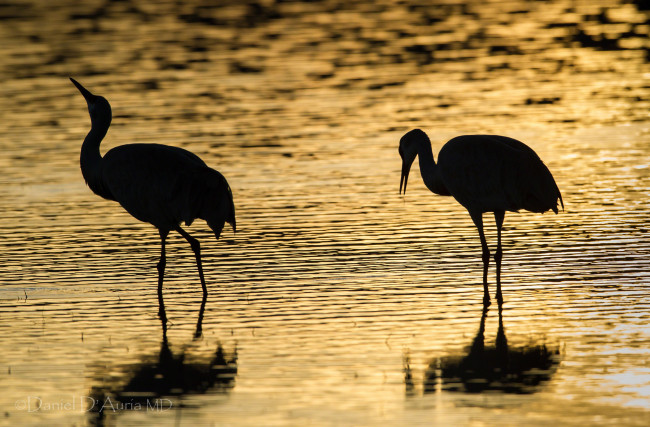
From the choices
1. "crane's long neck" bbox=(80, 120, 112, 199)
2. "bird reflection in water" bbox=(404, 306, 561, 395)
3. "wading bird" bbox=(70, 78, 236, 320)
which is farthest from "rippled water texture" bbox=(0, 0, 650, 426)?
"crane's long neck" bbox=(80, 120, 112, 199)

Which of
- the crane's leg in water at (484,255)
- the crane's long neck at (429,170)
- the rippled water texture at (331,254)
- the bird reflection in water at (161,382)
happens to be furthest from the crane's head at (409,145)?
the bird reflection in water at (161,382)

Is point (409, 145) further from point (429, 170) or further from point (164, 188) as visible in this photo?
point (164, 188)

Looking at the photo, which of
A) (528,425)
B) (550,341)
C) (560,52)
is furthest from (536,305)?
(560,52)

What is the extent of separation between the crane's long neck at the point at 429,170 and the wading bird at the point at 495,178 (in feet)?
0.55

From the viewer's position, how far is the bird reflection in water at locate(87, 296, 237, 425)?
29.0ft

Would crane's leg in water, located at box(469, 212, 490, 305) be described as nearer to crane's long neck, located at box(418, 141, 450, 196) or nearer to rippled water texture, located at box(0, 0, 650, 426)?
rippled water texture, located at box(0, 0, 650, 426)

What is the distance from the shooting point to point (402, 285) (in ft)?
39.4

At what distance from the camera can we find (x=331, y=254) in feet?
43.9

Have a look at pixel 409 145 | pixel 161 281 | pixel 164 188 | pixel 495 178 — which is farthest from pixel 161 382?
pixel 409 145

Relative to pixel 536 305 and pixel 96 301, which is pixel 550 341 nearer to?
pixel 536 305

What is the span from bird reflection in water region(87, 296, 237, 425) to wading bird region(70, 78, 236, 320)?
2111 mm

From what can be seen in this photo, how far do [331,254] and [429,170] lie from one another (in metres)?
1.47

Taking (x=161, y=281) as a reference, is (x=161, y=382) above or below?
above

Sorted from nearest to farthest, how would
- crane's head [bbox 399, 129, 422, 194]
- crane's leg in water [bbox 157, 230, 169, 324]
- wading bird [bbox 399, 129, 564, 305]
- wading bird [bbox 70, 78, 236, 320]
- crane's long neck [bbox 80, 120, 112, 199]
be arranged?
crane's leg in water [bbox 157, 230, 169, 324] → wading bird [bbox 70, 78, 236, 320] → wading bird [bbox 399, 129, 564, 305] → crane's long neck [bbox 80, 120, 112, 199] → crane's head [bbox 399, 129, 422, 194]
